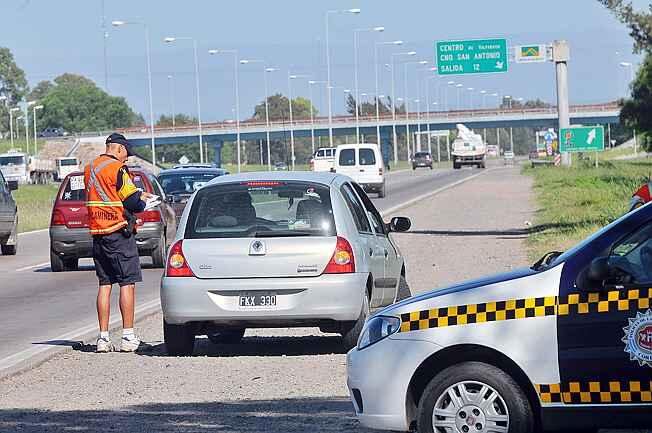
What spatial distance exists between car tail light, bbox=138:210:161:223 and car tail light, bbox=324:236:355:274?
10692 millimetres

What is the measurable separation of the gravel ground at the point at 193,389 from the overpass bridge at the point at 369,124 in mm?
97173

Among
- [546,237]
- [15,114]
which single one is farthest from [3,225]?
[15,114]

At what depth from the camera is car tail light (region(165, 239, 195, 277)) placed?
1170 centimetres

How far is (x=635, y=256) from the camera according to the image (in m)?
7.24

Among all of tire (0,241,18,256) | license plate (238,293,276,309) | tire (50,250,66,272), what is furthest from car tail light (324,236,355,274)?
tire (0,241,18,256)

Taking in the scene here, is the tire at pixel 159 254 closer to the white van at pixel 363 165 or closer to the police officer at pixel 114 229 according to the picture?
the police officer at pixel 114 229

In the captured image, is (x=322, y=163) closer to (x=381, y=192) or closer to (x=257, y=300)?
(x=381, y=192)

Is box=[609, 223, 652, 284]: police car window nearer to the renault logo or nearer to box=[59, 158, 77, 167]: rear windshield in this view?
the renault logo

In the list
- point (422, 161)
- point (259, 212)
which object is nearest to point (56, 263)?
point (259, 212)

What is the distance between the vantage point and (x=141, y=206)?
12445mm

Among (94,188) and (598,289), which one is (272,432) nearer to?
(598,289)

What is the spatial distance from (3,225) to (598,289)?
21.6m

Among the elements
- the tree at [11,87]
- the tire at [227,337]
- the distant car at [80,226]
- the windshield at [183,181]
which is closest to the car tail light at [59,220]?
the distant car at [80,226]

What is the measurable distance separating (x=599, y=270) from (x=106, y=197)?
640cm
